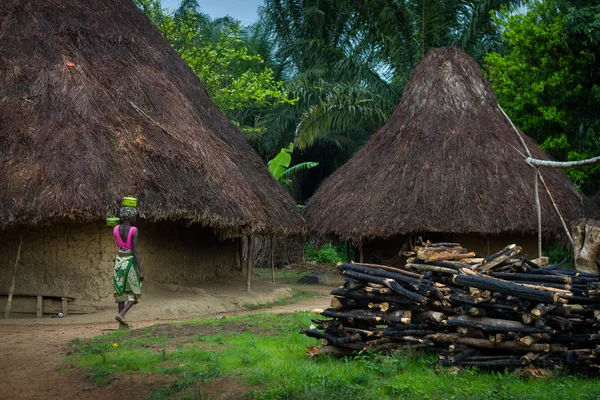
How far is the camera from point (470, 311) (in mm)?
6270

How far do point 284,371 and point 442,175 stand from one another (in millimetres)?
10216

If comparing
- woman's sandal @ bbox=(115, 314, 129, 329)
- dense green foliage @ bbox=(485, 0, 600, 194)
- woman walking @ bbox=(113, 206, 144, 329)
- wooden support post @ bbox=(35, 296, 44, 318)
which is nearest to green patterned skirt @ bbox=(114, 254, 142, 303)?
woman walking @ bbox=(113, 206, 144, 329)

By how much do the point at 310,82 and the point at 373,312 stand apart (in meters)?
19.4

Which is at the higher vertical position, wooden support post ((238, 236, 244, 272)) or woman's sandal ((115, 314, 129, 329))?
wooden support post ((238, 236, 244, 272))

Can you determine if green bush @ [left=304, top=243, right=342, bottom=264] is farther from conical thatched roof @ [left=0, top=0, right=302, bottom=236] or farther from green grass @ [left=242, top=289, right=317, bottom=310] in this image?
conical thatched roof @ [left=0, top=0, right=302, bottom=236]

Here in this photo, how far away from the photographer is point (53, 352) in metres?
8.19

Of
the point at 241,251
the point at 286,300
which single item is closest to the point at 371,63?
the point at 241,251

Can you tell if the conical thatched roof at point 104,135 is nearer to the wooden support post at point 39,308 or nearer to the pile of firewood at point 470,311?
the wooden support post at point 39,308

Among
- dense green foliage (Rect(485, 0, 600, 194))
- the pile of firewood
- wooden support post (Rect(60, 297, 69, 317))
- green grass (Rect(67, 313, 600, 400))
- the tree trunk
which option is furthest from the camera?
dense green foliage (Rect(485, 0, 600, 194))

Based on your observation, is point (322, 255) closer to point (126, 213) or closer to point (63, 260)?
point (63, 260)

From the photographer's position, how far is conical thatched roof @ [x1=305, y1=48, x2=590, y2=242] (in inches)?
607

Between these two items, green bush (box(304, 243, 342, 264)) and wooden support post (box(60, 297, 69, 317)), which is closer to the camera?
wooden support post (box(60, 297, 69, 317))

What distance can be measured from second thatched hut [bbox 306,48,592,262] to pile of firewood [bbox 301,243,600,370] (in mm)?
8254

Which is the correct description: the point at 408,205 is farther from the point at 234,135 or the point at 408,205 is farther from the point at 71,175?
the point at 71,175
